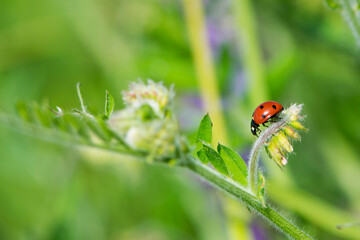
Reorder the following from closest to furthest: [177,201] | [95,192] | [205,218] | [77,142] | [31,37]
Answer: [77,142]
[205,218]
[177,201]
[95,192]
[31,37]

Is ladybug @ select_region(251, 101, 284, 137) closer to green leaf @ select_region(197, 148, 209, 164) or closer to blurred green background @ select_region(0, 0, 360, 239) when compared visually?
green leaf @ select_region(197, 148, 209, 164)

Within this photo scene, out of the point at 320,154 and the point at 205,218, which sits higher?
the point at 320,154

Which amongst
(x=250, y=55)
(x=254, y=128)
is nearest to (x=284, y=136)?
(x=254, y=128)

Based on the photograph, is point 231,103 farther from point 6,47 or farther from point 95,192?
point 6,47

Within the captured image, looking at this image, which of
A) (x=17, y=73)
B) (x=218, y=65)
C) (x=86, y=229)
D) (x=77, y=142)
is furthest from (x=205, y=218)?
(x=17, y=73)

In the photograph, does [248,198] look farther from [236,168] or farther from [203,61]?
[203,61]

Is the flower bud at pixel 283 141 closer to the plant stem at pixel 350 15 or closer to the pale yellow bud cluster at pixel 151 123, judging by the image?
the pale yellow bud cluster at pixel 151 123

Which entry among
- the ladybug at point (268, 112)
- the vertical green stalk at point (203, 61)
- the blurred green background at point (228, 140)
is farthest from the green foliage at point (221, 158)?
the vertical green stalk at point (203, 61)
